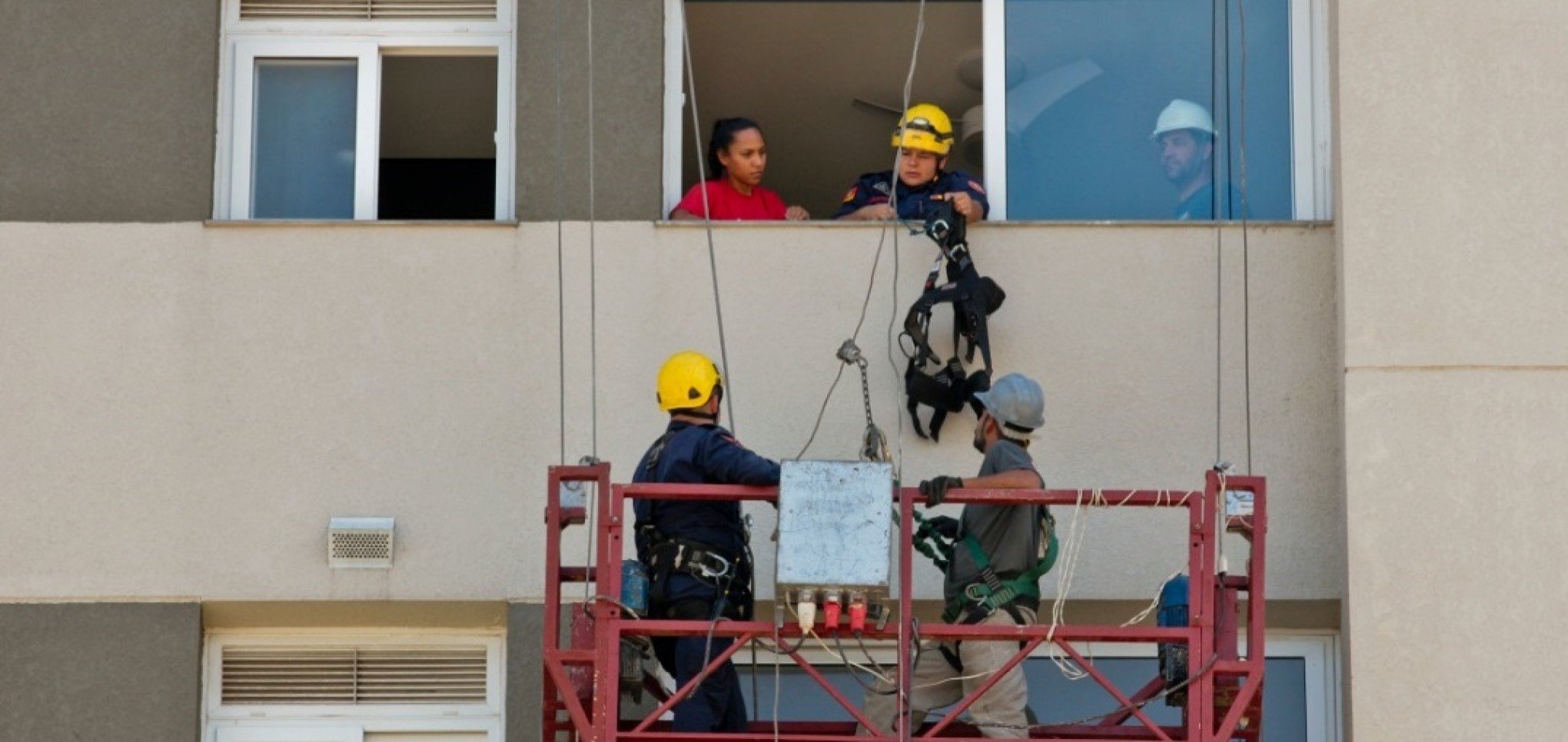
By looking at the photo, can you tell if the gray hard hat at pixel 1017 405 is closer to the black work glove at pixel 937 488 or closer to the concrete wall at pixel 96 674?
the black work glove at pixel 937 488

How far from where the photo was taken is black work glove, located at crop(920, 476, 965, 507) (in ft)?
34.2

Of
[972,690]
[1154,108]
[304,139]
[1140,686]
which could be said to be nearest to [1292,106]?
[1154,108]

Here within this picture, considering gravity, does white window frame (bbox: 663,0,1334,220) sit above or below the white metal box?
above

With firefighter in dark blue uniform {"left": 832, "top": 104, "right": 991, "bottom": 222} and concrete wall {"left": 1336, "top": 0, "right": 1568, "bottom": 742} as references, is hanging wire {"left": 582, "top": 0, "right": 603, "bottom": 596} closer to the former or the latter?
firefighter in dark blue uniform {"left": 832, "top": 104, "right": 991, "bottom": 222}

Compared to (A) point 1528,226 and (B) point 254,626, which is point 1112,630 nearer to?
(A) point 1528,226

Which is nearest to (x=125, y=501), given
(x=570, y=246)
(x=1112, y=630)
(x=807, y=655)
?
(x=570, y=246)

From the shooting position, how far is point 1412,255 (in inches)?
466

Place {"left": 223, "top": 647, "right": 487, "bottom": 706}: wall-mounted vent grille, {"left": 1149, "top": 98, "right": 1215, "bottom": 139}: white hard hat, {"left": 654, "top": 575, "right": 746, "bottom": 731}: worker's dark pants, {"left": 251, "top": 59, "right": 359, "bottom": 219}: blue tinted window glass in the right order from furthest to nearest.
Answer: {"left": 251, "top": 59, "right": 359, "bottom": 219}: blue tinted window glass → {"left": 1149, "top": 98, "right": 1215, "bottom": 139}: white hard hat → {"left": 223, "top": 647, "right": 487, "bottom": 706}: wall-mounted vent grille → {"left": 654, "top": 575, "right": 746, "bottom": 731}: worker's dark pants

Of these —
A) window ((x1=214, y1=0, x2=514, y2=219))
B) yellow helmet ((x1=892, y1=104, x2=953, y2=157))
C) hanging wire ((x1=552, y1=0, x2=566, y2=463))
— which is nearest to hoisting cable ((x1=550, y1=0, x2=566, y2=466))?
hanging wire ((x1=552, y1=0, x2=566, y2=463))

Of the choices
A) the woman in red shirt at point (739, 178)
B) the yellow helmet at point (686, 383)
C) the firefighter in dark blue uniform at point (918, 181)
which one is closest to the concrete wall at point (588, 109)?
the woman in red shirt at point (739, 178)

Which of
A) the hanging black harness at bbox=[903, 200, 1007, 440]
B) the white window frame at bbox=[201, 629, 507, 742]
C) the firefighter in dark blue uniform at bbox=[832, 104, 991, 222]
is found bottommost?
the white window frame at bbox=[201, 629, 507, 742]

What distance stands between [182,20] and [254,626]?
2574 mm

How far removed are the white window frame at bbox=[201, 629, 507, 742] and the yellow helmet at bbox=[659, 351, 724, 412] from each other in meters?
1.51

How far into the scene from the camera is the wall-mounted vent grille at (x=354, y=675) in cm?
1228
